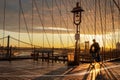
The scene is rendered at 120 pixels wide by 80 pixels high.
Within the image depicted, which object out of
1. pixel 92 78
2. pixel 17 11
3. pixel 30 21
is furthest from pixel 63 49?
pixel 92 78

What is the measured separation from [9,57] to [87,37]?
764 inches

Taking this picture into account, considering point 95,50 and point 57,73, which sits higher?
point 95,50

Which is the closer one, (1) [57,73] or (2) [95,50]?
(1) [57,73]

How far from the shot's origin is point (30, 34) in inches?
1045

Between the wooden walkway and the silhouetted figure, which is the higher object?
the silhouetted figure

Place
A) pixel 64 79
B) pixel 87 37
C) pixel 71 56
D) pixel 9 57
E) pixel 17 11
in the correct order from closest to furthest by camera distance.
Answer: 1. pixel 64 79
2. pixel 71 56
3. pixel 9 57
4. pixel 17 11
5. pixel 87 37

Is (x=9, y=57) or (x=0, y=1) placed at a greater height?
(x=0, y=1)

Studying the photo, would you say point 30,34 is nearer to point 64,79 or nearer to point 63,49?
point 63,49

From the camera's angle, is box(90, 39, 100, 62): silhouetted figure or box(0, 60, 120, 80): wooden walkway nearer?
box(0, 60, 120, 80): wooden walkway

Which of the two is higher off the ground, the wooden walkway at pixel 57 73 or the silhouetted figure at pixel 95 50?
the silhouetted figure at pixel 95 50

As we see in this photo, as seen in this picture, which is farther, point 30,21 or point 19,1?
point 30,21

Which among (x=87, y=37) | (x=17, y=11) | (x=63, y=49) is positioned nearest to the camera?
(x=17, y=11)

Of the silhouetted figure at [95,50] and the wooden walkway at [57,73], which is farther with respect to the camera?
the silhouetted figure at [95,50]

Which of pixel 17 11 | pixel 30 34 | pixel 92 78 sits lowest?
pixel 92 78
